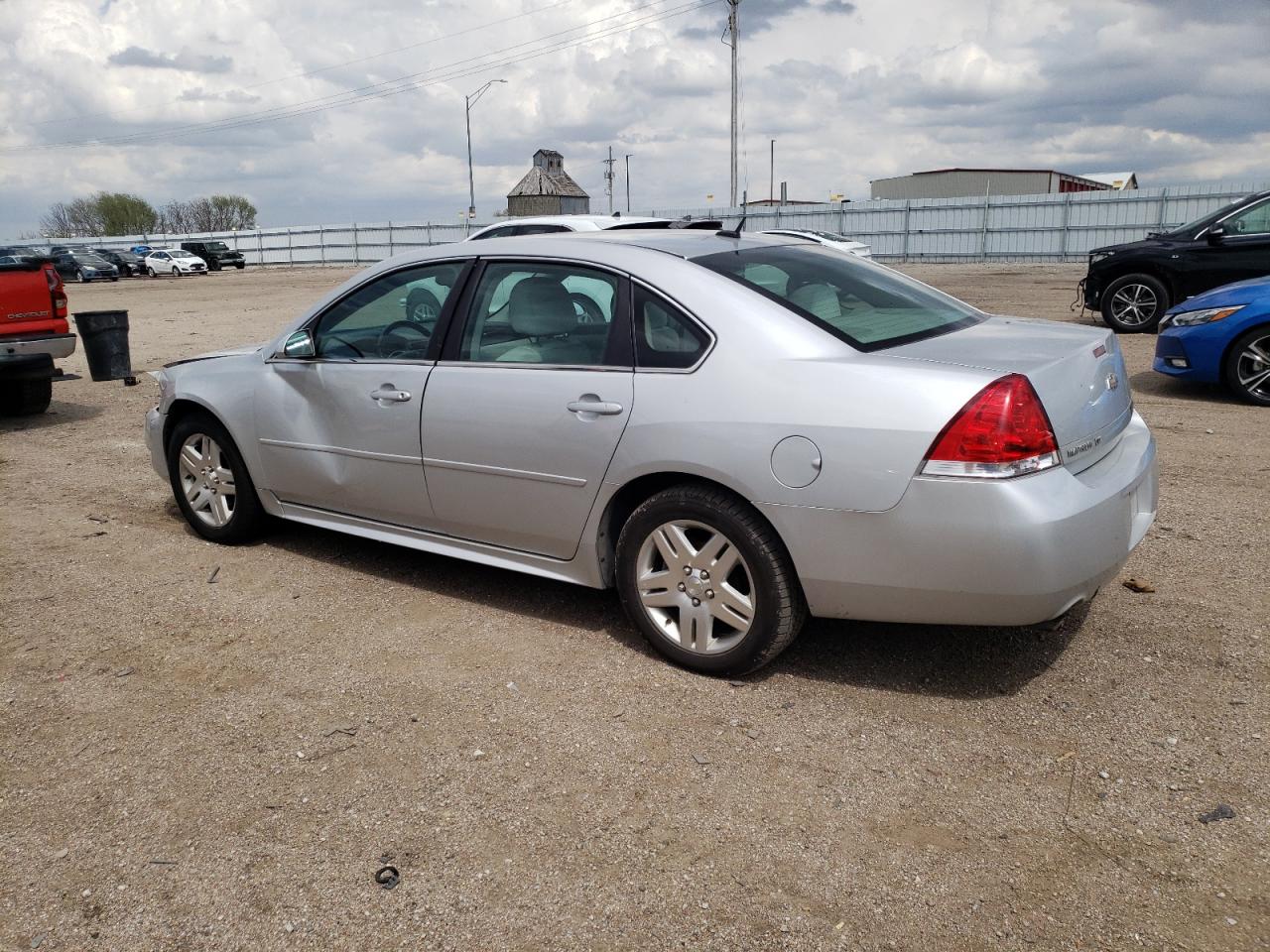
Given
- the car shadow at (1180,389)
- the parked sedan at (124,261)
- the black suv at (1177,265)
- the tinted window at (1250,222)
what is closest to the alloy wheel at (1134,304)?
the black suv at (1177,265)

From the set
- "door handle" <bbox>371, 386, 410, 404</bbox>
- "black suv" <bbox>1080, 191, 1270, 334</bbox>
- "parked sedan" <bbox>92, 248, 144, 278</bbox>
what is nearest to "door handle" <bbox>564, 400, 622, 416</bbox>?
"door handle" <bbox>371, 386, 410, 404</bbox>

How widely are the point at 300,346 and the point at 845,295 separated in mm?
2557

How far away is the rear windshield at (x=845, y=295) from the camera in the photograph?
3.68 meters

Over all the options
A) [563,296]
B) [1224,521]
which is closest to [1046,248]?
[1224,521]

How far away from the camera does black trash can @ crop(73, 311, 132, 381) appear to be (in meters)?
11.5

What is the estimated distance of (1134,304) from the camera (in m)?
12.6

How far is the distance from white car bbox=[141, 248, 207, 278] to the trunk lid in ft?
157

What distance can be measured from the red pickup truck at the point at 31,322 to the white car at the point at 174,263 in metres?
40.5

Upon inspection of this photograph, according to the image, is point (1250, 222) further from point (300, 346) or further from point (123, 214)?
point (123, 214)

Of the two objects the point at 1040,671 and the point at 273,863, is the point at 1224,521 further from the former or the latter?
the point at 273,863

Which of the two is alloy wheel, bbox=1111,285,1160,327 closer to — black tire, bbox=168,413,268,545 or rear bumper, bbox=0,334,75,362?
black tire, bbox=168,413,268,545

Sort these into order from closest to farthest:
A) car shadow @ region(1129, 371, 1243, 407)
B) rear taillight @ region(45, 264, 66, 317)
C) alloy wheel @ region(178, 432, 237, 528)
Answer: alloy wheel @ region(178, 432, 237, 528)
car shadow @ region(1129, 371, 1243, 407)
rear taillight @ region(45, 264, 66, 317)

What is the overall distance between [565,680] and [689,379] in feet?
3.90

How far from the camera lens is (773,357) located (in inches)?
137
